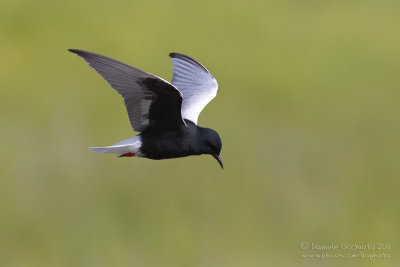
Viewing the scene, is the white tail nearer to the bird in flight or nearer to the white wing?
the bird in flight

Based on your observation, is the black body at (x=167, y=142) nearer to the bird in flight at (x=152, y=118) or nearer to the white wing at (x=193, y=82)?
the bird in flight at (x=152, y=118)

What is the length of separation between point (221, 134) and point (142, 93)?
806 cm

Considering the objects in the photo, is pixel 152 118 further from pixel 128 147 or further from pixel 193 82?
pixel 193 82

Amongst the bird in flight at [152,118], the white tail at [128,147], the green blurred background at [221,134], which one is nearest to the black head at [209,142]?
the bird in flight at [152,118]

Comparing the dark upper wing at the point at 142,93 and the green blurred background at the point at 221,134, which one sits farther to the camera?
the green blurred background at the point at 221,134

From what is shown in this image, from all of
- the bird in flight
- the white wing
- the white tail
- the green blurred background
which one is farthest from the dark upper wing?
the green blurred background

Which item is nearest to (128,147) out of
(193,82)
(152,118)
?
(152,118)

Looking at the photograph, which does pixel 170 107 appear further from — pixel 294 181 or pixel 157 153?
pixel 294 181

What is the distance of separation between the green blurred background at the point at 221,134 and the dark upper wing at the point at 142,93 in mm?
5908

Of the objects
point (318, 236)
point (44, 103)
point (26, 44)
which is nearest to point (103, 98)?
point (44, 103)

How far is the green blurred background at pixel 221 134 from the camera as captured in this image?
14719 mm

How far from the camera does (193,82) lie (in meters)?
9.42

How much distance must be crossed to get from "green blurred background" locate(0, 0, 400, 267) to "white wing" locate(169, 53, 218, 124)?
495cm

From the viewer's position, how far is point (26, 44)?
1881cm
